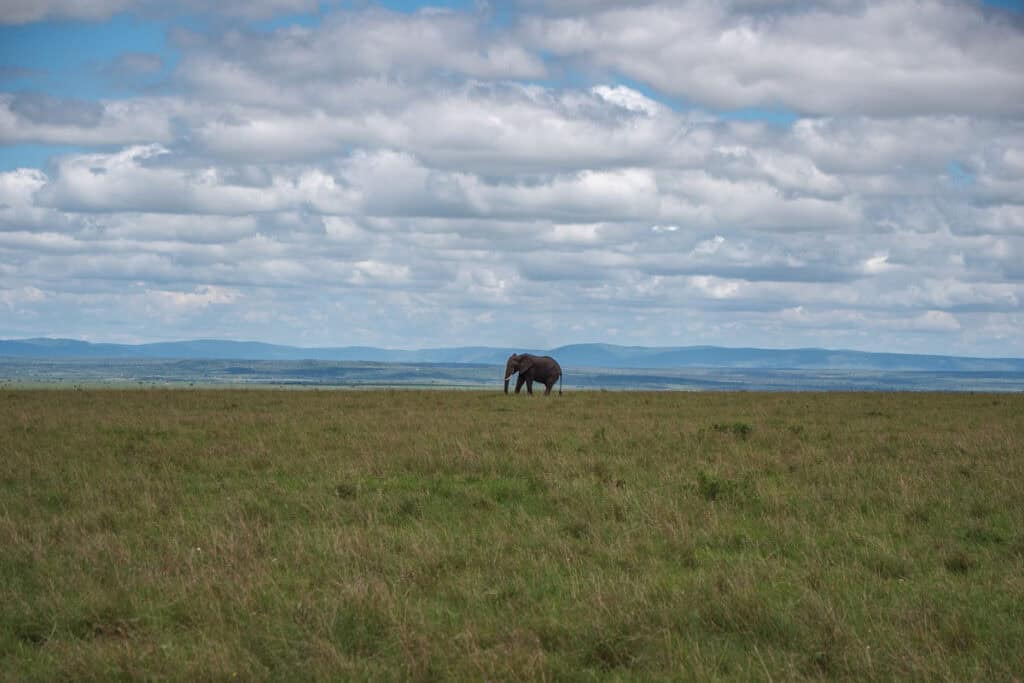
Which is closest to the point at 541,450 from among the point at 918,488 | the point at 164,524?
the point at 918,488

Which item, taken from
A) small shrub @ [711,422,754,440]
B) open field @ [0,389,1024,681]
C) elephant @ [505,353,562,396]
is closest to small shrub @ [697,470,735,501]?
open field @ [0,389,1024,681]

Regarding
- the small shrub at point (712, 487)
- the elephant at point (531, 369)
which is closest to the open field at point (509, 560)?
the small shrub at point (712, 487)

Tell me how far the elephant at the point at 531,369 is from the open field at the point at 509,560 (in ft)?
96.1

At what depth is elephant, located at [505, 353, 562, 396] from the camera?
5075cm

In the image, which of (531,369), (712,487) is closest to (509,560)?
(712,487)

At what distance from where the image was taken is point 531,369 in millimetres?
51438

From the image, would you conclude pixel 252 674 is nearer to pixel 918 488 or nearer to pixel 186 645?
pixel 186 645

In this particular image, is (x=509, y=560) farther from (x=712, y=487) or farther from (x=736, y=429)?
(x=736, y=429)

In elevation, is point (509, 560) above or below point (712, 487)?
below

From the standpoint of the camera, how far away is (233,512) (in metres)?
13.0

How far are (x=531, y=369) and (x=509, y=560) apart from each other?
41179mm

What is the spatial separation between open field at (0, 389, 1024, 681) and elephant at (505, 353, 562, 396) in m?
29.3

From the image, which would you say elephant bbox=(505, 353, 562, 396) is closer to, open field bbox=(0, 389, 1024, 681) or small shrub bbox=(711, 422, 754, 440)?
small shrub bbox=(711, 422, 754, 440)

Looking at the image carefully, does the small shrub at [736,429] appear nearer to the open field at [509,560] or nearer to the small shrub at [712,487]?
the open field at [509,560]
